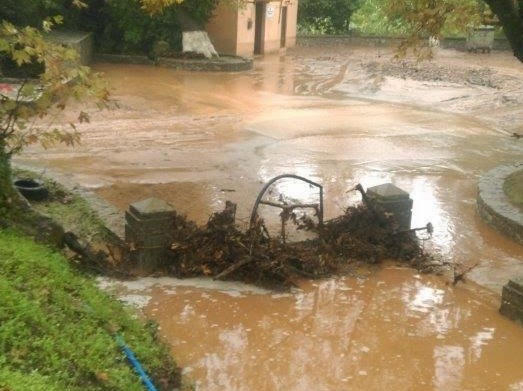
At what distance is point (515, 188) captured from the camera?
993 centimetres

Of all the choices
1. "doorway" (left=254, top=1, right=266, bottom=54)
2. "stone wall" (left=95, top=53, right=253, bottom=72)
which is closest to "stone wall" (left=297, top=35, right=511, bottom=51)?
"doorway" (left=254, top=1, right=266, bottom=54)

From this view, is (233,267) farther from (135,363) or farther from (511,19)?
(511,19)

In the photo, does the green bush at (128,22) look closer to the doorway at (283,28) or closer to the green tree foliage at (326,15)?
the doorway at (283,28)

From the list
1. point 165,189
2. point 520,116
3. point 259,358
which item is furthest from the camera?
point 520,116

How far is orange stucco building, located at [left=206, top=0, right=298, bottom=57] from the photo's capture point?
26438 mm

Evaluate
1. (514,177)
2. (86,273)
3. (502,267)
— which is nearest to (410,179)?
(514,177)

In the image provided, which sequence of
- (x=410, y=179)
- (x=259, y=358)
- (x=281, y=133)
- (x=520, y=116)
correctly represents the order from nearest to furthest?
(x=259, y=358), (x=410, y=179), (x=281, y=133), (x=520, y=116)

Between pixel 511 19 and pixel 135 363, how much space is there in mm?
7024

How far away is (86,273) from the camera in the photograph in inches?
256

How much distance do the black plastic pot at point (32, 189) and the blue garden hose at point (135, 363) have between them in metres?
3.23

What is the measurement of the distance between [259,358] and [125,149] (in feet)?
24.6

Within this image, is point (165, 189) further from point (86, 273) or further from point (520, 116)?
point (520, 116)

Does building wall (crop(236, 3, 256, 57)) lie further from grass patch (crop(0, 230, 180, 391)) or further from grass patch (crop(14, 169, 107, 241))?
grass patch (crop(0, 230, 180, 391))

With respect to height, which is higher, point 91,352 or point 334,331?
point 91,352
